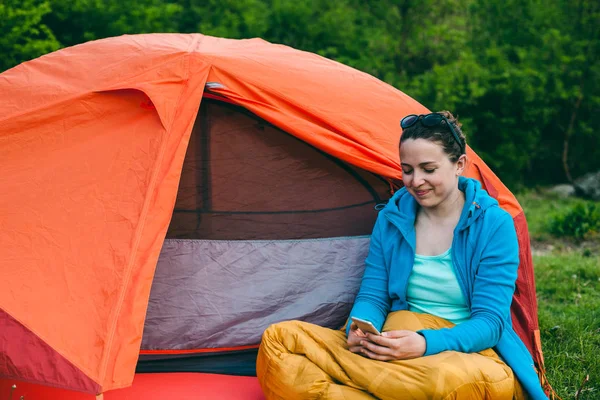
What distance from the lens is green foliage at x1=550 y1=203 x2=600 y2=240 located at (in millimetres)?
5832

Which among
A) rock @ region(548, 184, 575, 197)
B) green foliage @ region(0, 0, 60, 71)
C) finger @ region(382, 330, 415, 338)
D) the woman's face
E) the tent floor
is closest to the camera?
finger @ region(382, 330, 415, 338)

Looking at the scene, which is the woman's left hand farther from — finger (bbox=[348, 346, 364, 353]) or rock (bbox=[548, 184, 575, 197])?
rock (bbox=[548, 184, 575, 197])

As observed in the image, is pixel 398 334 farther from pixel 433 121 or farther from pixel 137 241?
pixel 137 241

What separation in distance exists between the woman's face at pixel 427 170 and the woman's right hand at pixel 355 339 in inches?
19.9

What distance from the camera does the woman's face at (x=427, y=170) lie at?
240 centimetres

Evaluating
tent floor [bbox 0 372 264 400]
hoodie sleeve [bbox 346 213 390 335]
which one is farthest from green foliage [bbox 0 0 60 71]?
Answer: hoodie sleeve [bbox 346 213 390 335]

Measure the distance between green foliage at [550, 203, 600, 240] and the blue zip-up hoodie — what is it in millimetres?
3648

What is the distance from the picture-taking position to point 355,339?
2.37 metres

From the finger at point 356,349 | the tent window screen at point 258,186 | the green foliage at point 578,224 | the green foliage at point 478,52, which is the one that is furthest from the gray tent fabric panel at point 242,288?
the green foliage at point 478,52

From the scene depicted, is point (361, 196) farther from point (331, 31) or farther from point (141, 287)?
point (331, 31)

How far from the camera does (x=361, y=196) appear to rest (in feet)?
10.3

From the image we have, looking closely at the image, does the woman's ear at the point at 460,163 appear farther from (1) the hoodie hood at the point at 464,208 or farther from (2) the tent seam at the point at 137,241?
(2) the tent seam at the point at 137,241

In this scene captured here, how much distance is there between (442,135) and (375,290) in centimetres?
64

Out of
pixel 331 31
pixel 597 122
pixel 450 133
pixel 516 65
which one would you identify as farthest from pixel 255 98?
pixel 597 122
